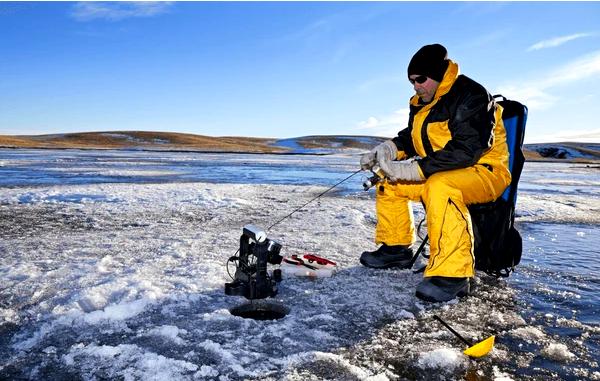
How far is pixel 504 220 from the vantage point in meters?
3.43

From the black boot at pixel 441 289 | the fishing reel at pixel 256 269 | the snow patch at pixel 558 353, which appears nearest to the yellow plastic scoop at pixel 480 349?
the snow patch at pixel 558 353

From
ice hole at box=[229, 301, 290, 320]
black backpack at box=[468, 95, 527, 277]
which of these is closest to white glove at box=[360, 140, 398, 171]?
black backpack at box=[468, 95, 527, 277]

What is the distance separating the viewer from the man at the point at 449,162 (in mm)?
2967

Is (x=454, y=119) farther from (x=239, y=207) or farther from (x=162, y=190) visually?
(x=162, y=190)

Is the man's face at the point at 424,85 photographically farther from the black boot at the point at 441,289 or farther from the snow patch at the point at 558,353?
the snow patch at the point at 558,353

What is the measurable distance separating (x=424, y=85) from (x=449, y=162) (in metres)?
0.62

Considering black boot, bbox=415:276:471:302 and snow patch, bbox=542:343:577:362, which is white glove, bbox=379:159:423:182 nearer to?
black boot, bbox=415:276:471:302

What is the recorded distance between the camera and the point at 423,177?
3.23 metres

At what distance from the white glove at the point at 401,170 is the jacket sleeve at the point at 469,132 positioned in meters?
0.19

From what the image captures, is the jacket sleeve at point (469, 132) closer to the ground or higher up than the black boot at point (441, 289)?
higher up

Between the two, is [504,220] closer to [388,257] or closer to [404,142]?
[388,257]

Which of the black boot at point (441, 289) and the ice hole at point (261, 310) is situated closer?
the ice hole at point (261, 310)

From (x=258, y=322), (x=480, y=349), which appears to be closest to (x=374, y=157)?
(x=258, y=322)

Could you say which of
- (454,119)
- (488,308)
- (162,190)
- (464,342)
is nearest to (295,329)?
(464,342)
